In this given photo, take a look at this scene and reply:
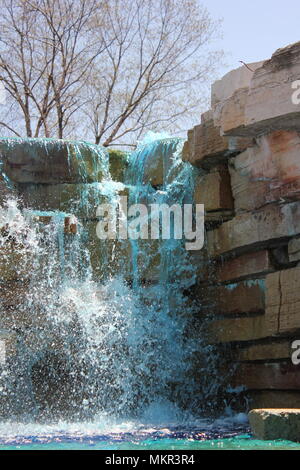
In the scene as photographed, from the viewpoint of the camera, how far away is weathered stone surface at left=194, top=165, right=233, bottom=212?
8.40m

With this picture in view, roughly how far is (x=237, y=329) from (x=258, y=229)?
107cm

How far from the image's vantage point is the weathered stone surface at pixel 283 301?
7172 mm

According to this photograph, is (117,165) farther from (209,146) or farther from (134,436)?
(134,436)

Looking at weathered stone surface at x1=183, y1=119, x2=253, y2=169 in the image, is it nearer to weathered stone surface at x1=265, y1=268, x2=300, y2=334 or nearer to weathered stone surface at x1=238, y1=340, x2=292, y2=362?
weathered stone surface at x1=265, y1=268, x2=300, y2=334

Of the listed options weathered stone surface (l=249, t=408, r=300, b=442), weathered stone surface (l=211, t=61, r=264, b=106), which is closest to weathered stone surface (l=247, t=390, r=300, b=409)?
weathered stone surface (l=249, t=408, r=300, b=442)

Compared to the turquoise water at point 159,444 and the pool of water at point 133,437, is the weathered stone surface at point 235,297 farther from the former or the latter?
the turquoise water at point 159,444

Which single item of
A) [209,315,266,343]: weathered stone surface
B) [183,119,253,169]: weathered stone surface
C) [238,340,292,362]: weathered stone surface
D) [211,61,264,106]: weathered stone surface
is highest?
[211,61,264,106]: weathered stone surface

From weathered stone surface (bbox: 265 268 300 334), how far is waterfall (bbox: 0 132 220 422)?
4.09 ft

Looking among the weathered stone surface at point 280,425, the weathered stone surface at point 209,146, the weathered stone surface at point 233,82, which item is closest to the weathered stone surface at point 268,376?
the weathered stone surface at point 280,425

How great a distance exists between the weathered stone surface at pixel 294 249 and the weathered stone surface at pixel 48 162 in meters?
2.79

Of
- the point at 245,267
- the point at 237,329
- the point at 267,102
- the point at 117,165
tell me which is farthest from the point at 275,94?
the point at 117,165

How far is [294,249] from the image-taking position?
299 inches

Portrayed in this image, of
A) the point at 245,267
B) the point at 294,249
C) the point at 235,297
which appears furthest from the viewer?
the point at 235,297

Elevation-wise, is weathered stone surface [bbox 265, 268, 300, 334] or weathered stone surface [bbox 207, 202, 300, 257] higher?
weathered stone surface [bbox 207, 202, 300, 257]
